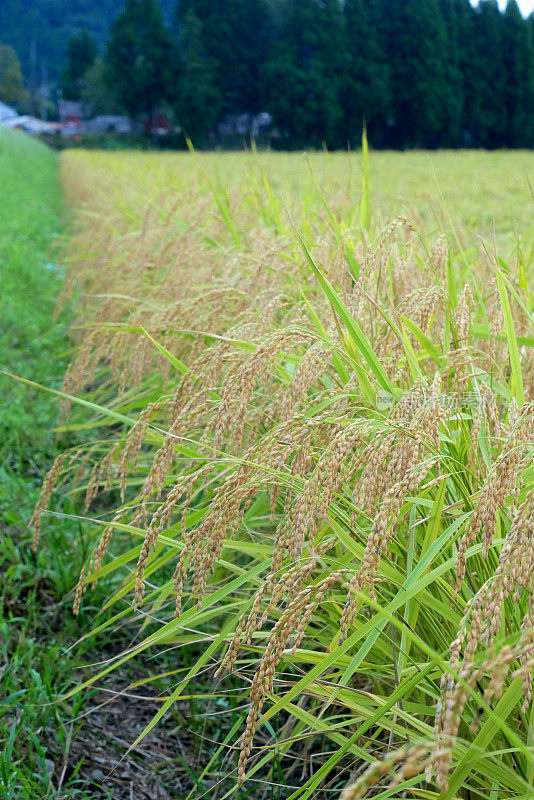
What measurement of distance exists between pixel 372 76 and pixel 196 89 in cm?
1061

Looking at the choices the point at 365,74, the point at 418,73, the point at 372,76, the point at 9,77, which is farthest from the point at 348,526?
the point at 9,77

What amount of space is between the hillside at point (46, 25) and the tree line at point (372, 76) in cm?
4495

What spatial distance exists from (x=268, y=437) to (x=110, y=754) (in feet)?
3.61

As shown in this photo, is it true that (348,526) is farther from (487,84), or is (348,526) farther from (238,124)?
(238,124)

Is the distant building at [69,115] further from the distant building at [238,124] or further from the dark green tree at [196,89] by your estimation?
the distant building at [238,124]

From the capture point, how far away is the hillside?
8662 centimetres

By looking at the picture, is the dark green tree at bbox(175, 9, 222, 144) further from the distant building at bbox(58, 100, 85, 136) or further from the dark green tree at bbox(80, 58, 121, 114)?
the distant building at bbox(58, 100, 85, 136)

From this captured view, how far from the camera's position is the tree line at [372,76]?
1590 inches

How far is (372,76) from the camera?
40.4 m

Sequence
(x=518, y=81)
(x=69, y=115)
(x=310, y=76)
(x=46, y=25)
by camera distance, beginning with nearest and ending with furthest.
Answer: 1. (x=310, y=76)
2. (x=518, y=81)
3. (x=69, y=115)
4. (x=46, y=25)

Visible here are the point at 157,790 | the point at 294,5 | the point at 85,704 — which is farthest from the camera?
the point at 294,5

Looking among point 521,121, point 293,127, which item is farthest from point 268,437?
point 521,121

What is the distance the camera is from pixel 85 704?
1.90 metres

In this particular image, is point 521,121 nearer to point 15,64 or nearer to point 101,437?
point 101,437
